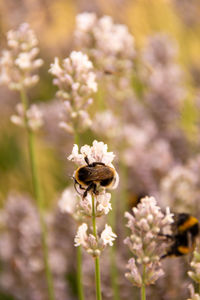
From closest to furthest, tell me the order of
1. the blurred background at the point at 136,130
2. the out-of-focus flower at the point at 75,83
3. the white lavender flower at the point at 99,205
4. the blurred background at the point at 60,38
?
the white lavender flower at the point at 99,205 < the out-of-focus flower at the point at 75,83 < the blurred background at the point at 136,130 < the blurred background at the point at 60,38

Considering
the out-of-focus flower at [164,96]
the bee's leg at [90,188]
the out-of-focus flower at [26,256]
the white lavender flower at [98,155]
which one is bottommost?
the bee's leg at [90,188]

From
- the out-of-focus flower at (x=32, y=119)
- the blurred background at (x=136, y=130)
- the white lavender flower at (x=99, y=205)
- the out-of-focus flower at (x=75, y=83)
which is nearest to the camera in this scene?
the white lavender flower at (x=99, y=205)

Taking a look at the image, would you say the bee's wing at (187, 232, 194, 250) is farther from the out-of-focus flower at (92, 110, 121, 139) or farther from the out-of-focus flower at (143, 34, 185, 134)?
the out-of-focus flower at (143, 34, 185, 134)

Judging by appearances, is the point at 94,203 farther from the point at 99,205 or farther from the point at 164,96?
the point at 164,96

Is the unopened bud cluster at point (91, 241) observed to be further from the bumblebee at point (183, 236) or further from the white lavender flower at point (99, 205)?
the bumblebee at point (183, 236)

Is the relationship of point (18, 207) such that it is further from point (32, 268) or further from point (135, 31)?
point (135, 31)

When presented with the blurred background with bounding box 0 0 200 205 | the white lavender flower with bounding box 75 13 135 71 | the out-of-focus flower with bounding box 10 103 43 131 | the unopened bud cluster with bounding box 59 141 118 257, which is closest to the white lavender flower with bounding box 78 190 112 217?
the unopened bud cluster with bounding box 59 141 118 257

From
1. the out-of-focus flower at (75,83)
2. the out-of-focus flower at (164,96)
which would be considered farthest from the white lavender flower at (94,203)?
the out-of-focus flower at (164,96)

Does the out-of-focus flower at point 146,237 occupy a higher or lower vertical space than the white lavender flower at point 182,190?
lower
